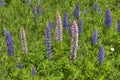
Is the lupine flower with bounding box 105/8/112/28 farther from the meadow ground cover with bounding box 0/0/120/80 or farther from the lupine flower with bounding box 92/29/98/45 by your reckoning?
the lupine flower with bounding box 92/29/98/45

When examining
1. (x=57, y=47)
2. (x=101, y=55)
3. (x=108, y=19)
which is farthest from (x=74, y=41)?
(x=108, y=19)

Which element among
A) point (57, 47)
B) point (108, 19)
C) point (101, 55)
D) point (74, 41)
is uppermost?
point (108, 19)

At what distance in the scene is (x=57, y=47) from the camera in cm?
715

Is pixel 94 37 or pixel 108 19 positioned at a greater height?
pixel 108 19

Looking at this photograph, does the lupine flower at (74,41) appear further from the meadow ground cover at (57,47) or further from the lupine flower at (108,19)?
the lupine flower at (108,19)

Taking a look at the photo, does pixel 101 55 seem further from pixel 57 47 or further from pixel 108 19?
pixel 108 19

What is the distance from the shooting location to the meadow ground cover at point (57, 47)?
6.55m

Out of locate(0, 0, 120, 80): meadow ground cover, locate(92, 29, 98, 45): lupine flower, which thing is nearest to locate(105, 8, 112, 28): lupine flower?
locate(0, 0, 120, 80): meadow ground cover

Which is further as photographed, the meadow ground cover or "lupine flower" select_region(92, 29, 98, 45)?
"lupine flower" select_region(92, 29, 98, 45)

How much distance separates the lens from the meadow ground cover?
21.5 ft

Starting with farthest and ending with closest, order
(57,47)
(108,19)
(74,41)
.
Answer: (108,19), (57,47), (74,41)

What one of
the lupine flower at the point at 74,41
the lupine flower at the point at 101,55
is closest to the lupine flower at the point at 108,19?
the lupine flower at the point at 101,55

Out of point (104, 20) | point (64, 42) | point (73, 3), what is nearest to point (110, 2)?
point (73, 3)

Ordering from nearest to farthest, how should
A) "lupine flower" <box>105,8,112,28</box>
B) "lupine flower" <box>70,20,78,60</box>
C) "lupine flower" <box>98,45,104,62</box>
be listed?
"lupine flower" <box>70,20,78,60</box>
"lupine flower" <box>98,45,104,62</box>
"lupine flower" <box>105,8,112,28</box>
